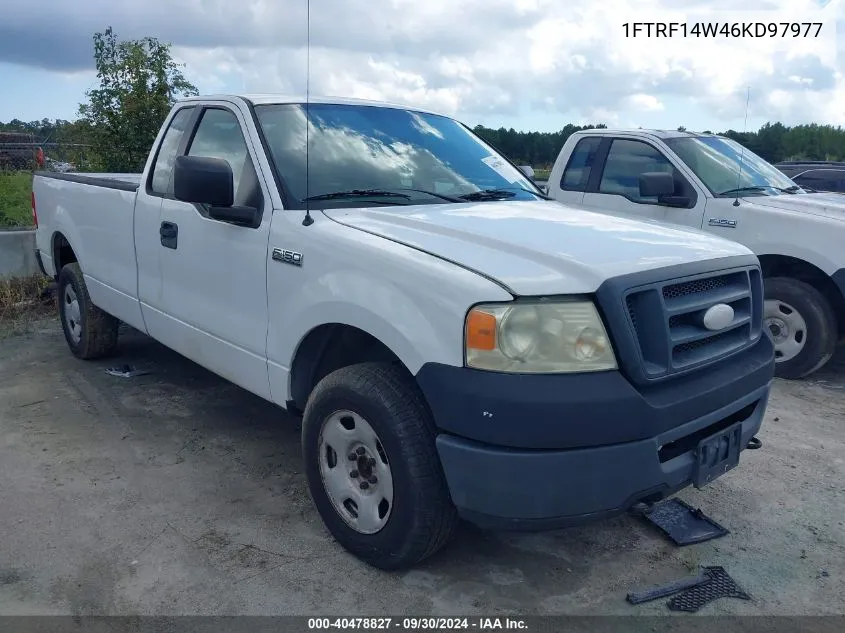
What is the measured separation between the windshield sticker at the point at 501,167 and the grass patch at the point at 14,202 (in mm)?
6886

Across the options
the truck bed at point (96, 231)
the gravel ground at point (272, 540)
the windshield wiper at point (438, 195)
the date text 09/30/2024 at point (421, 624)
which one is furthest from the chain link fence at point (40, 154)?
the date text 09/30/2024 at point (421, 624)

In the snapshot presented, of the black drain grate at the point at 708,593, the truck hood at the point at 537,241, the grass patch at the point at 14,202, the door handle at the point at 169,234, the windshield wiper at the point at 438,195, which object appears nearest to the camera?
the truck hood at the point at 537,241

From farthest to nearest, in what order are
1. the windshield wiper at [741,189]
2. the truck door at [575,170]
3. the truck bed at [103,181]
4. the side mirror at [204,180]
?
the truck door at [575,170] < the windshield wiper at [741,189] < the truck bed at [103,181] < the side mirror at [204,180]

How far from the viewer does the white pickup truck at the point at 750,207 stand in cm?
584

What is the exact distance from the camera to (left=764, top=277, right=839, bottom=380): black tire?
19.2ft

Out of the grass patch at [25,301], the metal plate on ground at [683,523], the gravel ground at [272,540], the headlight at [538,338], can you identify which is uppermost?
the headlight at [538,338]

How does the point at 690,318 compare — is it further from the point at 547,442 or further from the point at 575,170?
the point at 575,170

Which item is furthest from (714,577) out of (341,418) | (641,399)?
(341,418)

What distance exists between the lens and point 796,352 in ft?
19.6

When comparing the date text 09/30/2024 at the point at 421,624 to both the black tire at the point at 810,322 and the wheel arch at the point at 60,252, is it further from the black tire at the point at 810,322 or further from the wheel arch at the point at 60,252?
the wheel arch at the point at 60,252

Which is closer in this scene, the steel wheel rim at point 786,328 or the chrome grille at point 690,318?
the chrome grille at point 690,318

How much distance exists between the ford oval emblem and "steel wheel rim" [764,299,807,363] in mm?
3217

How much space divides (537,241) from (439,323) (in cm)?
59

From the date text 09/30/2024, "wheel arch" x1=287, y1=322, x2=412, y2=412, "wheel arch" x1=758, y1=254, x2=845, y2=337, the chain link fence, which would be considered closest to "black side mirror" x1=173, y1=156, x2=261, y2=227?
"wheel arch" x1=287, y1=322, x2=412, y2=412
